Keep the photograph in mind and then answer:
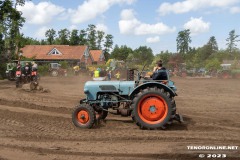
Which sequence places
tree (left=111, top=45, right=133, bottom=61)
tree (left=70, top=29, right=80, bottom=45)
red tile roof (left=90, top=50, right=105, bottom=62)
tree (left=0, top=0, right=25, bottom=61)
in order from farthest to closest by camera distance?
tree (left=111, top=45, right=133, bottom=61), tree (left=70, top=29, right=80, bottom=45), red tile roof (left=90, top=50, right=105, bottom=62), tree (left=0, top=0, right=25, bottom=61)

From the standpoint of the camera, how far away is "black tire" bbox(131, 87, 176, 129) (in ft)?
23.9

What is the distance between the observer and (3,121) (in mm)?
8281

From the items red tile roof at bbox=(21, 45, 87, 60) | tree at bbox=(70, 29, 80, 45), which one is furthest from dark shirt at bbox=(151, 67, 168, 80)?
tree at bbox=(70, 29, 80, 45)

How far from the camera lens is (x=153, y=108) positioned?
743 cm

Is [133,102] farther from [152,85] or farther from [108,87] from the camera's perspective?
[108,87]

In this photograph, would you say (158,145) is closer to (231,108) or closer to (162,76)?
(162,76)

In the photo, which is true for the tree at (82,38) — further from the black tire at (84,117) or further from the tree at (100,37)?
the black tire at (84,117)

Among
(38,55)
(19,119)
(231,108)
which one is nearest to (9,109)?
(19,119)

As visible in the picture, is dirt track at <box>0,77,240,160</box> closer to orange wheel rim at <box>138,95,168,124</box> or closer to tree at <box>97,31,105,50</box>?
orange wheel rim at <box>138,95,168,124</box>

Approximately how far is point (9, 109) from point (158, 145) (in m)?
5.98

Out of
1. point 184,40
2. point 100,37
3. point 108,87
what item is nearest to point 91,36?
point 100,37

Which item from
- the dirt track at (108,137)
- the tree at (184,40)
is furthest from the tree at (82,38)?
the dirt track at (108,137)

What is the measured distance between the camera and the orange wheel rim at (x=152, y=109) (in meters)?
7.40

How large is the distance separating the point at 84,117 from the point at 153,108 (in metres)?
1.59
